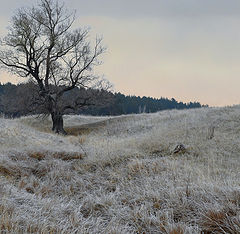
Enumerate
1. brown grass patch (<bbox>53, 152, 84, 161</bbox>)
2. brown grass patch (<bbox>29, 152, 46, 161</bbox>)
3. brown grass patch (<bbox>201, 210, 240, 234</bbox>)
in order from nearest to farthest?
1. brown grass patch (<bbox>201, 210, 240, 234</bbox>)
2. brown grass patch (<bbox>29, 152, 46, 161</bbox>)
3. brown grass patch (<bbox>53, 152, 84, 161</bbox>)

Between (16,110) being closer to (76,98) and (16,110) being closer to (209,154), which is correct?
(76,98)

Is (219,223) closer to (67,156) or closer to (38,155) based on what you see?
(67,156)

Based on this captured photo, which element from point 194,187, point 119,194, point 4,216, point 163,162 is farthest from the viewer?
point 163,162

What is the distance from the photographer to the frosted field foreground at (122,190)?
261 centimetres

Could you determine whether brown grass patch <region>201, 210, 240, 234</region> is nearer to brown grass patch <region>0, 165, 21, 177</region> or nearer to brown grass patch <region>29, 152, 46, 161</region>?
brown grass patch <region>0, 165, 21, 177</region>

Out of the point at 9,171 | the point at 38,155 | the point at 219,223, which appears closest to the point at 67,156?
the point at 38,155

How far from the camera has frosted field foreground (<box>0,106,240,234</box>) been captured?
2614 millimetres

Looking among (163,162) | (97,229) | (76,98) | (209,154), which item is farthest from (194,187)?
(76,98)

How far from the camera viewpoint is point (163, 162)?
233 inches

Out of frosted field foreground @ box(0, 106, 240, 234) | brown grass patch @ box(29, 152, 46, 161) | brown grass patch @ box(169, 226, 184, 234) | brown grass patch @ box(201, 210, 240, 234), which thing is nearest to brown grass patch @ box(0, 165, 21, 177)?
frosted field foreground @ box(0, 106, 240, 234)

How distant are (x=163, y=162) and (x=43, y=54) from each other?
49.1ft

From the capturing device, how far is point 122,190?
4258 mm

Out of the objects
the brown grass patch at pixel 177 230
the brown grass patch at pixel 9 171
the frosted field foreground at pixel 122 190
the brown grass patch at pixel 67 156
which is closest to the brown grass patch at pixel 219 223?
the frosted field foreground at pixel 122 190

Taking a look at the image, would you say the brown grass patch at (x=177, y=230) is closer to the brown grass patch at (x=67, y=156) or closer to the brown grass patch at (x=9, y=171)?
the brown grass patch at (x=9, y=171)
